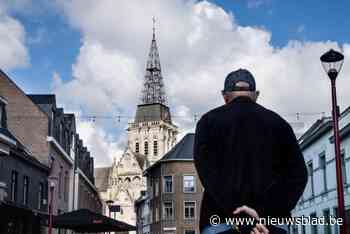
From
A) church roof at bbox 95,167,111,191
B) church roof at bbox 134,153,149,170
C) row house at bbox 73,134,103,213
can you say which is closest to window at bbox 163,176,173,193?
row house at bbox 73,134,103,213

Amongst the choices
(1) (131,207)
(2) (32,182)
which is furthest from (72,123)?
(1) (131,207)

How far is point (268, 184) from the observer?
10.1 feet

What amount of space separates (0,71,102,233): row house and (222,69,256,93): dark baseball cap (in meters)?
25.5

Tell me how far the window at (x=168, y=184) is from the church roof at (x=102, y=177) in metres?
79.7

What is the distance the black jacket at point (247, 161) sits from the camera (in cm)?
304

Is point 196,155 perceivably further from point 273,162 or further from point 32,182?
point 32,182

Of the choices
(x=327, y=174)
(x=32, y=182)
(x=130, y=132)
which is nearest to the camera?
(x=327, y=174)

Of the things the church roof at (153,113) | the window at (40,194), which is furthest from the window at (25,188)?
the church roof at (153,113)

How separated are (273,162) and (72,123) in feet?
136

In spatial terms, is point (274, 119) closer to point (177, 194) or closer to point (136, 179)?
point (177, 194)

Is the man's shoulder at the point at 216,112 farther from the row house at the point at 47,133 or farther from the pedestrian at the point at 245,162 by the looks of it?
the row house at the point at 47,133

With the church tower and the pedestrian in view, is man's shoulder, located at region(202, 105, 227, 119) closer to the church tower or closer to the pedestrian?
the pedestrian

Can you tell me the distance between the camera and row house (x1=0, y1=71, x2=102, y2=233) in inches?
1291

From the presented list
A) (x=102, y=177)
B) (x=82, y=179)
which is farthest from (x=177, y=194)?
(x=102, y=177)
